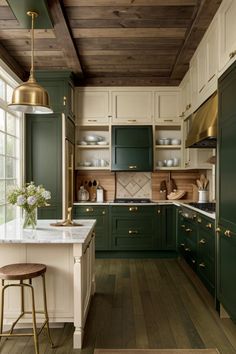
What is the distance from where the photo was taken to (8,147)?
4383 millimetres

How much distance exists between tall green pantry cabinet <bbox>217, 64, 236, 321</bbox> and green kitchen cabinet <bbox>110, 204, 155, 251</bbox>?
224 centimetres

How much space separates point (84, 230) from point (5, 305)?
2.81 feet

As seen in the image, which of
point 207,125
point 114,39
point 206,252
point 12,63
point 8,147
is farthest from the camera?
point 12,63

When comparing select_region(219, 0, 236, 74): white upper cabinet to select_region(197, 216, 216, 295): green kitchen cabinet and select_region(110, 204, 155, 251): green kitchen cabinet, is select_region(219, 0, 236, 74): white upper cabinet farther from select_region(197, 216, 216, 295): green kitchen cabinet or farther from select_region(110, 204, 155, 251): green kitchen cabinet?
select_region(110, 204, 155, 251): green kitchen cabinet

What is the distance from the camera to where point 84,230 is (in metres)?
2.88

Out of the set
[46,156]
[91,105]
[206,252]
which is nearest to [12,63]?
[46,156]

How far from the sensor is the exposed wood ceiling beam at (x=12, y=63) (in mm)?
4120

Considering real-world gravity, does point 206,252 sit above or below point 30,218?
below

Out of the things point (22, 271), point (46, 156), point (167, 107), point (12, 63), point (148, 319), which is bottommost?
point (148, 319)

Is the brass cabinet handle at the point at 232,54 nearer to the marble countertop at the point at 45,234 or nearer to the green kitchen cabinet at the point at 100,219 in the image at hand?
the marble countertop at the point at 45,234

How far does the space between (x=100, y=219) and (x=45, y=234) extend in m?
2.57

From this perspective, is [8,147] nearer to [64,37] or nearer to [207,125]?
[64,37]

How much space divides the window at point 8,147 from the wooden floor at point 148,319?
4.84 feet

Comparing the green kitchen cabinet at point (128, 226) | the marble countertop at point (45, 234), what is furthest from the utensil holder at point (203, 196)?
the marble countertop at point (45, 234)
